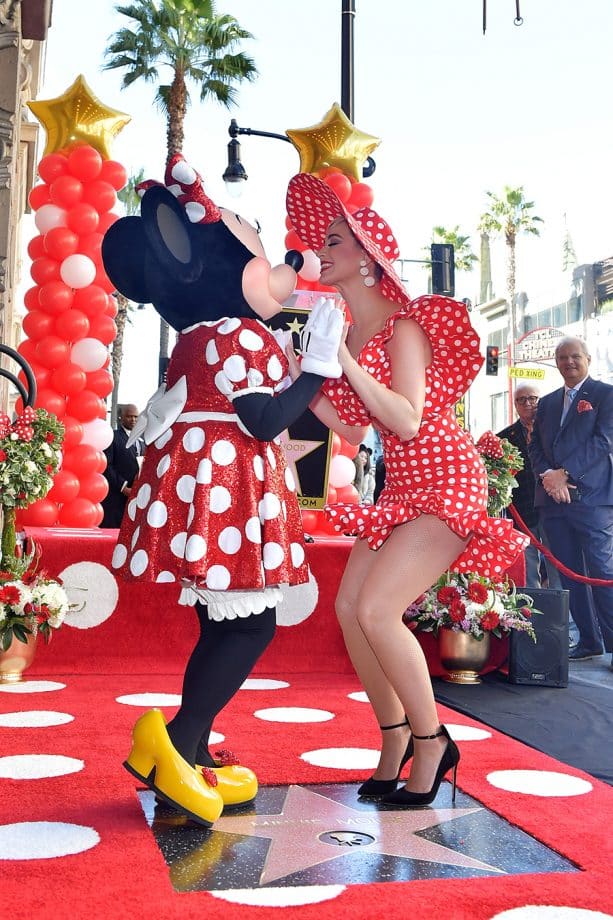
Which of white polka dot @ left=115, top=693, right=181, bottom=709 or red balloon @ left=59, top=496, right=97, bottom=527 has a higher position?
red balloon @ left=59, top=496, right=97, bottom=527

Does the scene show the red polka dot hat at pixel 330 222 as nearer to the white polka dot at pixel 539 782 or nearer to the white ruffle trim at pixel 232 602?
the white ruffle trim at pixel 232 602

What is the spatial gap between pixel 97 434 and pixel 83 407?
10.1 inches

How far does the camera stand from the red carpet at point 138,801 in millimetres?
1667

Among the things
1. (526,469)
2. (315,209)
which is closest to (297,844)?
(315,209)

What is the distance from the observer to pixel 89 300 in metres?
7.58

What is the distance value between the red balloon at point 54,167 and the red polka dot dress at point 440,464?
5.84 metres

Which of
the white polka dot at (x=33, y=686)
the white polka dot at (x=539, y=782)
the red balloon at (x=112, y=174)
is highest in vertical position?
the red balloon at (x=112, y=174)

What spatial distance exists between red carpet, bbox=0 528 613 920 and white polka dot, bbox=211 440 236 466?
84cm

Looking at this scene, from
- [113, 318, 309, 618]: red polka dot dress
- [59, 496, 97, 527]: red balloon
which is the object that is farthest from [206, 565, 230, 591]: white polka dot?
[59, 496, 97, 527]: red balloon

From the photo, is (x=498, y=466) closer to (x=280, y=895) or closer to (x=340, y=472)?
(x=340, y=472)

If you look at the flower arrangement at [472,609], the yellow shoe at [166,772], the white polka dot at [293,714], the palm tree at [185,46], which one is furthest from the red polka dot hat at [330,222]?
the palm tree at [185,46]

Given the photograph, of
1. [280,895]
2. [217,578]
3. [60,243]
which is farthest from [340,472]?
[280,895]

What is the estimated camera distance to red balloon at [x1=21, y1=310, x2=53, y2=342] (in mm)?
7480

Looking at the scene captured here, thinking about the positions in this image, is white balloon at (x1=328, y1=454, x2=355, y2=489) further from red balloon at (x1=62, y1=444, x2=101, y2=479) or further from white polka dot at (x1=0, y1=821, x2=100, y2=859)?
white polka dot at (x1=0, y1=821, x2=100, y2=859)
